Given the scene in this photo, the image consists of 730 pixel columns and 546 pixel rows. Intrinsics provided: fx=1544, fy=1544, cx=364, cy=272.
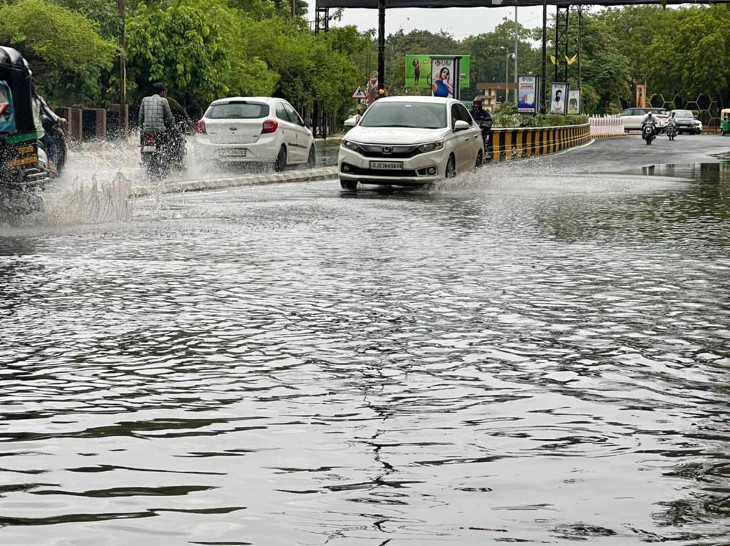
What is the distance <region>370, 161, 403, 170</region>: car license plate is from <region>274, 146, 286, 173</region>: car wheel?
507 cm

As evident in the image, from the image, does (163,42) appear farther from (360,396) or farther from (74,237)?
(360,396)

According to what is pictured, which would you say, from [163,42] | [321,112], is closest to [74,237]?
[163,42]

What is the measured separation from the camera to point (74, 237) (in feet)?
50.8

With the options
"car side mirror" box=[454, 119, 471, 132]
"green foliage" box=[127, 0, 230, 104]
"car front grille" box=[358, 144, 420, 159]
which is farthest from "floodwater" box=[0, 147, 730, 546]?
"green foliage" box=[127, 0, 230, 104]

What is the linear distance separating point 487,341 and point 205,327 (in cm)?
172

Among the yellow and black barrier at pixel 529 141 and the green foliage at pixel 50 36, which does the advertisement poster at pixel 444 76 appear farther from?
the green foliage at pixel 50 36

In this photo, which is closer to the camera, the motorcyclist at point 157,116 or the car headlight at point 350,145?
the car headlight at point 350,145

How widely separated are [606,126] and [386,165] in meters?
63.5

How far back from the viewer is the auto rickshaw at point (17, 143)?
16.3 m

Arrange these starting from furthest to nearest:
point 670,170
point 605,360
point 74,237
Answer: point 670,170 < point 74,237 < point 605,360

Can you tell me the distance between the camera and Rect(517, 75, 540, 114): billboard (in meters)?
68.0

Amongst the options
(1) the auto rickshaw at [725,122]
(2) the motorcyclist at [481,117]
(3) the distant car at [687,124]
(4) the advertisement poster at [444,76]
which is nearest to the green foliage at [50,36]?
(4) the advertisement poster at [444,76]

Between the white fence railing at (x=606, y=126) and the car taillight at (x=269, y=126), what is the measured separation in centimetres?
→ 5307

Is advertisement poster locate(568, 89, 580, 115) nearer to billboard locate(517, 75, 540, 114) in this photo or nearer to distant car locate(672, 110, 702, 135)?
distant car locate(672, 110, 702, 135)
